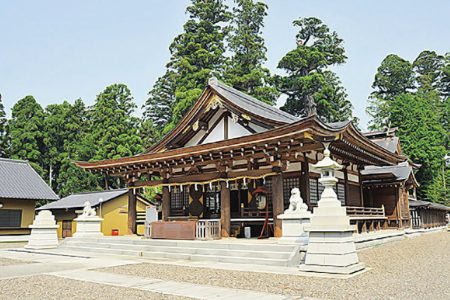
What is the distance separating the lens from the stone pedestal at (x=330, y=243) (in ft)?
29.1

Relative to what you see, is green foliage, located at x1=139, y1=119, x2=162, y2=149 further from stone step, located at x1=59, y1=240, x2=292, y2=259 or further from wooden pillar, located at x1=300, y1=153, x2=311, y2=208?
wooden pillar, located at x1=300, y1=153, x2=311, y2=208

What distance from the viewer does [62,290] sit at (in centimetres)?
730

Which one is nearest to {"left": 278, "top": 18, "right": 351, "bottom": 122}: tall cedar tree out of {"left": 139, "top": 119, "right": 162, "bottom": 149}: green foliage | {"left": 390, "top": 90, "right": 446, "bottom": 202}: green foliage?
{"left": 390, "top": 90, "right": 446, "bottom": 202}: green foliage

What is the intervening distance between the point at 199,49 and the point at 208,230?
28832 mm

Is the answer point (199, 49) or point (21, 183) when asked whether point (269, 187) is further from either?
point (199, 49)

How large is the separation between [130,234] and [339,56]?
3615 cm

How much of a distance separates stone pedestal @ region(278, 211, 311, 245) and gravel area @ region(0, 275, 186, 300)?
16.1 ft

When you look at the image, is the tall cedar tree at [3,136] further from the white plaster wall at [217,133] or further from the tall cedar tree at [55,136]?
the white plaster wall at [217,133]

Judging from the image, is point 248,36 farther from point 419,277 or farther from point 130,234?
point 419,277

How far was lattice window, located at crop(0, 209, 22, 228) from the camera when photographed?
904 inches

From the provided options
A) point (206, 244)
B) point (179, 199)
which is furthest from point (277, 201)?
point (179, 199)

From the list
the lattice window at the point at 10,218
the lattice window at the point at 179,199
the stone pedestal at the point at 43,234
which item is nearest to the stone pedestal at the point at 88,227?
the stone pedestal at the point at 43,234

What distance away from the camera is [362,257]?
37.7 ft

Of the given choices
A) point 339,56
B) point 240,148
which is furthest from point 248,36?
point 240,148
